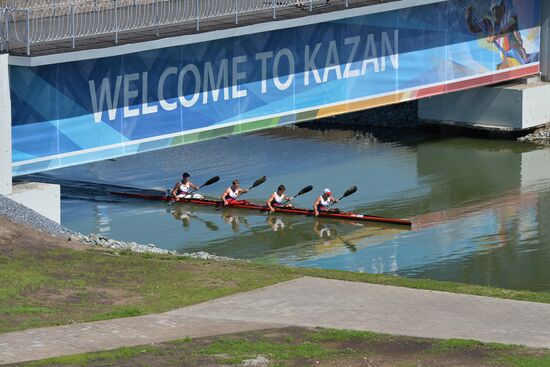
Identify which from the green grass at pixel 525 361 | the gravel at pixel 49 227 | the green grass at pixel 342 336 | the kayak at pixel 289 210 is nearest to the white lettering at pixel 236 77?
the kayak at pixel 289 210

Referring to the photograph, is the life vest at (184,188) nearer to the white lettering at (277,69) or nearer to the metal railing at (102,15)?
the white lettering at (277,69)

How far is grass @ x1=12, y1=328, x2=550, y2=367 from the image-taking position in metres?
19.9

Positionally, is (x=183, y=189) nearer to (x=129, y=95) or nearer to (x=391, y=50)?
(x=129, y=95)

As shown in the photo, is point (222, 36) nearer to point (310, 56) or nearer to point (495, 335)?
point (310, 56)

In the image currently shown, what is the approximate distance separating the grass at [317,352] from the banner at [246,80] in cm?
1318

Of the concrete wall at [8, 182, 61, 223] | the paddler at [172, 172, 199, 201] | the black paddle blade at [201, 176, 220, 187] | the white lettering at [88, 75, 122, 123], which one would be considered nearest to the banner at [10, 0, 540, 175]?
the white lettering at [88, 75, 122, 123]

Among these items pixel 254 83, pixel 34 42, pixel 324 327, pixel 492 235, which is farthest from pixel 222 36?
pixel 324 327

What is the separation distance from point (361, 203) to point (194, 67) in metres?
7.62

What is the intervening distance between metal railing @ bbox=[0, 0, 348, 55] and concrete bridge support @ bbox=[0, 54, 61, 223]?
3.92 feet

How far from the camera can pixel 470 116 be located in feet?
169

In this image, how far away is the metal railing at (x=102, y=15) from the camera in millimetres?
32250

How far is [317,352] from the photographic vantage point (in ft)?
67.2

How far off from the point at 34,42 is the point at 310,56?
10.5m

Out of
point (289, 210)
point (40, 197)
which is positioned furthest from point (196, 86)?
point (40, 197)
